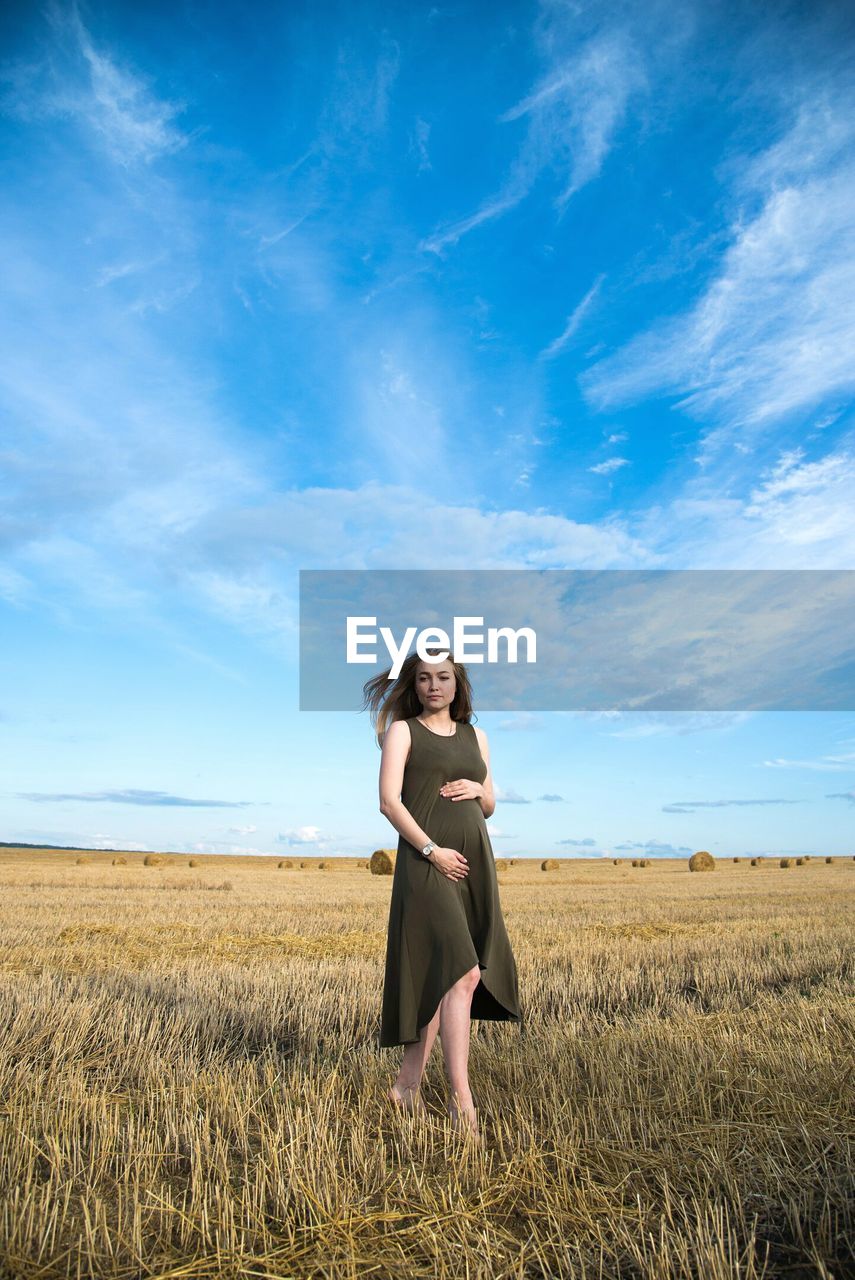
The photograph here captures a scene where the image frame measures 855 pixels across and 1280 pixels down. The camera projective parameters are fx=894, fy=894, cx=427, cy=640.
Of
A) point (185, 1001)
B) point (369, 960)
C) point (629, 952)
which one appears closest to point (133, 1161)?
point (185, 1001)

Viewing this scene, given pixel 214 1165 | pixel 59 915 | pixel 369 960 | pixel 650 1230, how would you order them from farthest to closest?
pixel 59 915 → pixel 369 960 → pixel 214 1165 → pixel 650 1230

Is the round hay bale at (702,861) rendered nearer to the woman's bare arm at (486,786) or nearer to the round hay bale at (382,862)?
the round hay bale at (382,862)

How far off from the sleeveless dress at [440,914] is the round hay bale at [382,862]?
104 feet

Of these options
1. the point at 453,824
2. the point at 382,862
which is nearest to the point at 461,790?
the point at 453,824

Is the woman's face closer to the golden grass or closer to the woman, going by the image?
the woman

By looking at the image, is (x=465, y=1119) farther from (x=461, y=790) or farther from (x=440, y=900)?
(x=461, y=790)

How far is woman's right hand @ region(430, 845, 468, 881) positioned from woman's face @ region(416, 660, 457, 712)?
32.7 inches

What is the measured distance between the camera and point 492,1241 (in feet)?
9.95

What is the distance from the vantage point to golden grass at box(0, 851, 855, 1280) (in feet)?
9.91

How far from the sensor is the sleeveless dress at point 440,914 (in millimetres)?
4422

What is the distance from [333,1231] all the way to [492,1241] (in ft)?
1.84

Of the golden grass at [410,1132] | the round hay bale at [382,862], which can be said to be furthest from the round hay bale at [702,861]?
the golden grass at [410,1132]

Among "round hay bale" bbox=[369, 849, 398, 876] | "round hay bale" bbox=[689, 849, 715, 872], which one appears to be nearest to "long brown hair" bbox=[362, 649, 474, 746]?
"round hay bale" bbox=[369, 849, 398, 876]

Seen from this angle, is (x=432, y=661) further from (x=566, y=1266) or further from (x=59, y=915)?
(x=59, y=915)
